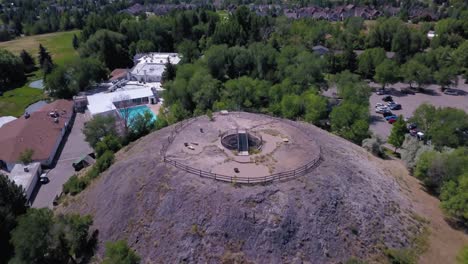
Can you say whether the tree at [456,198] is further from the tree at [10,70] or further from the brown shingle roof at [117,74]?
the tree at [10,70]

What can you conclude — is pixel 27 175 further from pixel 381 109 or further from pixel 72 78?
pixel 381 109

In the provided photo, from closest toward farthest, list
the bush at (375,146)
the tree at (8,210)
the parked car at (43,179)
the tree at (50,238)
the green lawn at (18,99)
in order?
the tree at (50,238), the tree at (8,210), the parked car at (43,179), the bush at (375,146), the green lawn at (18,99)

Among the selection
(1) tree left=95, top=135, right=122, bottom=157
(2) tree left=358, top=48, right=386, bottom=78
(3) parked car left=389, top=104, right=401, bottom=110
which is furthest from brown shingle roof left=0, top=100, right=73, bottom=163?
(2) tree left=358, top=48, right=386, bottom=78

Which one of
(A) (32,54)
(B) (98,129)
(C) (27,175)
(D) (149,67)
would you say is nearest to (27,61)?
(A) (32,54)

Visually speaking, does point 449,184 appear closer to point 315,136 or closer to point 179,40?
point 315,136

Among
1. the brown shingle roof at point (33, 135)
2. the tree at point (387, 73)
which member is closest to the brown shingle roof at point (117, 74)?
the brown shingle roof at point (33, 135)

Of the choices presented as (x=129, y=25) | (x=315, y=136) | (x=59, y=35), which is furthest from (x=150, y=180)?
(x=59, y=35)
